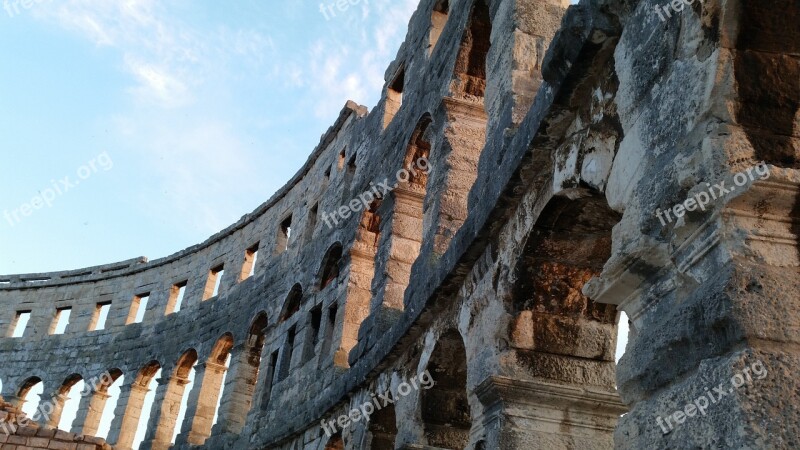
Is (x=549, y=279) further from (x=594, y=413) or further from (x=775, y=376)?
(x=775, y=376)

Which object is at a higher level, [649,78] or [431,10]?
[431,10]

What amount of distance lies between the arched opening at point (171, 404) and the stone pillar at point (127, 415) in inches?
46.2

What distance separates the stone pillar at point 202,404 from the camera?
13.6m

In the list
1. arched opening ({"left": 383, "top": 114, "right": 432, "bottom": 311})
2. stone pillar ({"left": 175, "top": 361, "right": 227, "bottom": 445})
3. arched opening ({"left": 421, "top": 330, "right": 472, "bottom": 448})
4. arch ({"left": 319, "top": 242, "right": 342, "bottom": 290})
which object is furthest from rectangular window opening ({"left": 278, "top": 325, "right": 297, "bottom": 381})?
arched opening ({"left": 421, "top": 330, "right": 472, "bottom": 448})

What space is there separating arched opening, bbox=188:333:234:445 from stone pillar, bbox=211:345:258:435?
2.78 ft

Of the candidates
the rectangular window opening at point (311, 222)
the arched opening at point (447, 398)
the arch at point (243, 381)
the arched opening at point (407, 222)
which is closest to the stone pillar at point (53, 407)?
the arch at point (243, 381)

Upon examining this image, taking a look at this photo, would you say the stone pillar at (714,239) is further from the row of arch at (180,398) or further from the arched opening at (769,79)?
the row of arch at (180,398)

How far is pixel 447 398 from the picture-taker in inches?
230

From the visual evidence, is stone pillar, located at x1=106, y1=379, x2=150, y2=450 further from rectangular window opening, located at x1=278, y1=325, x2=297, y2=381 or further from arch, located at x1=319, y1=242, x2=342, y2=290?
arch, located at x1=319, y1=242, x2=342, y2=290

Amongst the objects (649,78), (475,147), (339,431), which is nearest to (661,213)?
(649,78)

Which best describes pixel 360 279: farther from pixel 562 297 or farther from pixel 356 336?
pixel 562 297

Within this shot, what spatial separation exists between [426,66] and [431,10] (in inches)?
40.9

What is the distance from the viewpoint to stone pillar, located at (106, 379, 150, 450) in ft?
52.3

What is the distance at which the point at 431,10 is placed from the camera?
9.83 m
